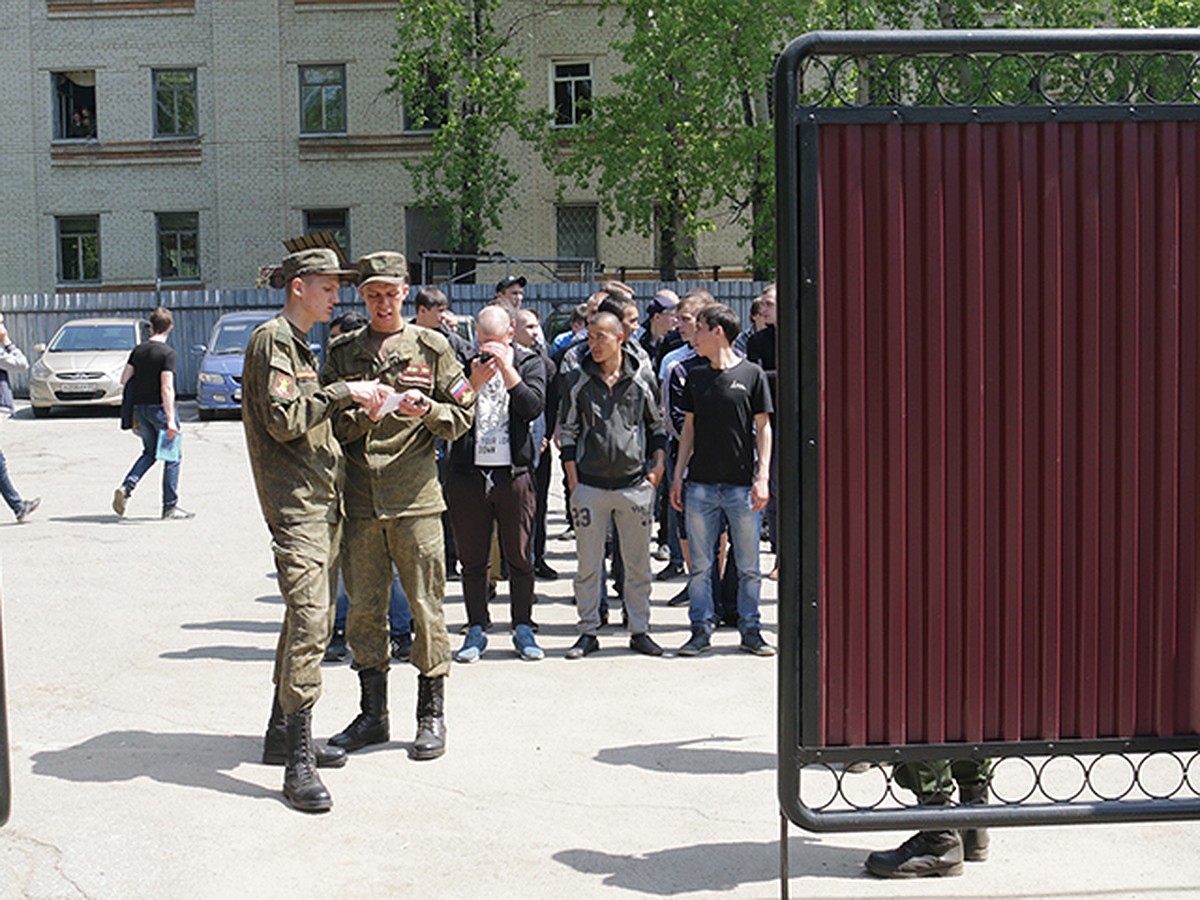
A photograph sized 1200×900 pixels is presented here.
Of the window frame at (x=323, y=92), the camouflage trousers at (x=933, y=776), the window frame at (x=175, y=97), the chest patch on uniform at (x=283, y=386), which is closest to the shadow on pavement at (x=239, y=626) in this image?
the chest patch on uniform at (x=283, y=386)

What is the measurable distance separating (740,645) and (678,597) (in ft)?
4.79

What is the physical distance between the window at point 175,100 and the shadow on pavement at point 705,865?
117ft

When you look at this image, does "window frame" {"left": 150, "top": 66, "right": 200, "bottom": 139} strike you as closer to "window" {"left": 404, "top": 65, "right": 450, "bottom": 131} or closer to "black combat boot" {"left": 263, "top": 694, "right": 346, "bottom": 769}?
"window" {"left": 404, "top": 65, "right": 450, "bottom": 131}

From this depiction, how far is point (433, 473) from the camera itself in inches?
272

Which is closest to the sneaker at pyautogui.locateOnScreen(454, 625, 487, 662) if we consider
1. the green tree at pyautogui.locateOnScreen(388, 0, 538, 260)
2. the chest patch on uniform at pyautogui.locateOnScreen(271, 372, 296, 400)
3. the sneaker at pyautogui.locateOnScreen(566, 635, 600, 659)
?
the sneaker at pyautogui.locateOnScreen(566, 635, 600, 659)

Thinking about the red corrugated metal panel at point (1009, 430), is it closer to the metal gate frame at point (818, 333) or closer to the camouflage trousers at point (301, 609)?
the metal gate frame at point (818, 333)

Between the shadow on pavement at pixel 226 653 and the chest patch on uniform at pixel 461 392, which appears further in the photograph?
the shadow on pavement at pixel 226 653

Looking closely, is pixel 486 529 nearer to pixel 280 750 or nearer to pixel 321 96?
pixel 280 750

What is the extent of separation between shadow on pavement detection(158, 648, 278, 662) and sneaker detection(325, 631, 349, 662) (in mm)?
339

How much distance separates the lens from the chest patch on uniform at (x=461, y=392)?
22.6 feet

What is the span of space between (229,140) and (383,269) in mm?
32973

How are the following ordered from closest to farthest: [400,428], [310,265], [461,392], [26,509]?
[310,265] → [400,428] → [461,392] → [26,509]

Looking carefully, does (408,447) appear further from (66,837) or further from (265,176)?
(265,176)

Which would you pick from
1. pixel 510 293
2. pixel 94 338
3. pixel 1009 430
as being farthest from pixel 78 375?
pixel 1009 430
